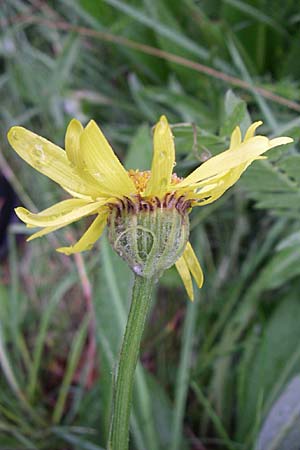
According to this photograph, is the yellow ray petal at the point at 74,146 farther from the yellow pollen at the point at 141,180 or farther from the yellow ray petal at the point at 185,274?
the yellow ray petal at the point at 185,274

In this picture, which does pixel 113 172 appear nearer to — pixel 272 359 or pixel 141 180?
pixel 141 180

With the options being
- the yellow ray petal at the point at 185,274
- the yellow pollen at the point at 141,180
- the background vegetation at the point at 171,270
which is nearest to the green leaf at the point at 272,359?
the background vegetation at the point at 171,270

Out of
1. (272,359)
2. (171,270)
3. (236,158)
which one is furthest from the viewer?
(171,270)

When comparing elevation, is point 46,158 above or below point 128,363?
above

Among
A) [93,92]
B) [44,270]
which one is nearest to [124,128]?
[93,92]

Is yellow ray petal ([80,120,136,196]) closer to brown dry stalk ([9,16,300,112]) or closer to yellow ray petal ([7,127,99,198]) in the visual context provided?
yellow ray petal ([7,127,99,198])

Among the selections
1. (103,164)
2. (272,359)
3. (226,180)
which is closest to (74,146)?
(103,164)
